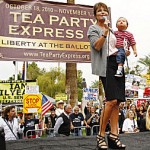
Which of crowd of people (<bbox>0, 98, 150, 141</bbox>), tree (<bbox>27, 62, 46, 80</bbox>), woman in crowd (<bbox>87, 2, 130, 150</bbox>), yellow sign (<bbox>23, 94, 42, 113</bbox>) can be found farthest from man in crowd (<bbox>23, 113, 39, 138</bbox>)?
tree (<bbox>27, 62, 46, 80</bbox>)

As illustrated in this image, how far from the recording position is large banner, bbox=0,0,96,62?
8836 millimetres

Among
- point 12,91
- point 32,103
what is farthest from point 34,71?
point 32,103

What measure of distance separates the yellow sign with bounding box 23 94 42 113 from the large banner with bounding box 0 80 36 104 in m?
1.10

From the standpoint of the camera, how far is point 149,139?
3.83m

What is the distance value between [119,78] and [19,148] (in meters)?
1.07

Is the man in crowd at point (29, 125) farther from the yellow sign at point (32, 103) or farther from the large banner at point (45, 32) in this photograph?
the large banner at point (45, 32)

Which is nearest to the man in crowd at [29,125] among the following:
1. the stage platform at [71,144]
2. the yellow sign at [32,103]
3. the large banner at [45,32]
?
the yellow sign at [32,103]

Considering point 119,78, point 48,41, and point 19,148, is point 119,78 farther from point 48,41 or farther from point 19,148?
point 48,41

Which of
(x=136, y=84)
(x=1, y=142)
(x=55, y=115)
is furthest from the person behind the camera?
(x=136, y=84)

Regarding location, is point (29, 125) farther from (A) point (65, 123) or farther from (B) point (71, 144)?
(B) point (71, 144)

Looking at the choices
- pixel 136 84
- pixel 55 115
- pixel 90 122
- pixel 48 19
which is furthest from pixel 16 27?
pixel 136 84

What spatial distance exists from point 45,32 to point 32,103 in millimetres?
2074

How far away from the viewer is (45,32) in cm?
913

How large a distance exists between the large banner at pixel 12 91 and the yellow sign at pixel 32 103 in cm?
110
